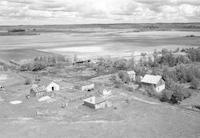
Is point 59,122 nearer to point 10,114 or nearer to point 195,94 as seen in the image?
point 10,114

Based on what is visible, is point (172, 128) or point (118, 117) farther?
point (118, 117)

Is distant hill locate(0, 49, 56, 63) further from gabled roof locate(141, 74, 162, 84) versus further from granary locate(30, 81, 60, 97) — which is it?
gabled roof locate(141, 74, 162, 84)

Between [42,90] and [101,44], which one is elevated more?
[101,44]

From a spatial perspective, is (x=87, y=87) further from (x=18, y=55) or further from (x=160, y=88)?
(x=18, y=55)

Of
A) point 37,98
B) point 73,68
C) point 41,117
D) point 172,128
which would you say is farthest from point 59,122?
point 73,68

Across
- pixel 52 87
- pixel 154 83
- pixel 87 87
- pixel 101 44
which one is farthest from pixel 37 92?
pixel 101 44

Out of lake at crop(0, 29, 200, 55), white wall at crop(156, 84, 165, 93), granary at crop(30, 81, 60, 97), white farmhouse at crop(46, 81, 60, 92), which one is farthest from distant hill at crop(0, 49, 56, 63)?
white wall at crop(156, 84, 165, 93)

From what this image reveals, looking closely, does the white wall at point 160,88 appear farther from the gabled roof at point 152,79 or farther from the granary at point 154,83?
the gabled roof at point 152,79

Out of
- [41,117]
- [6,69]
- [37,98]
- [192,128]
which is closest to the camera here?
[192,128]

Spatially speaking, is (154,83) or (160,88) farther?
(160,88)
